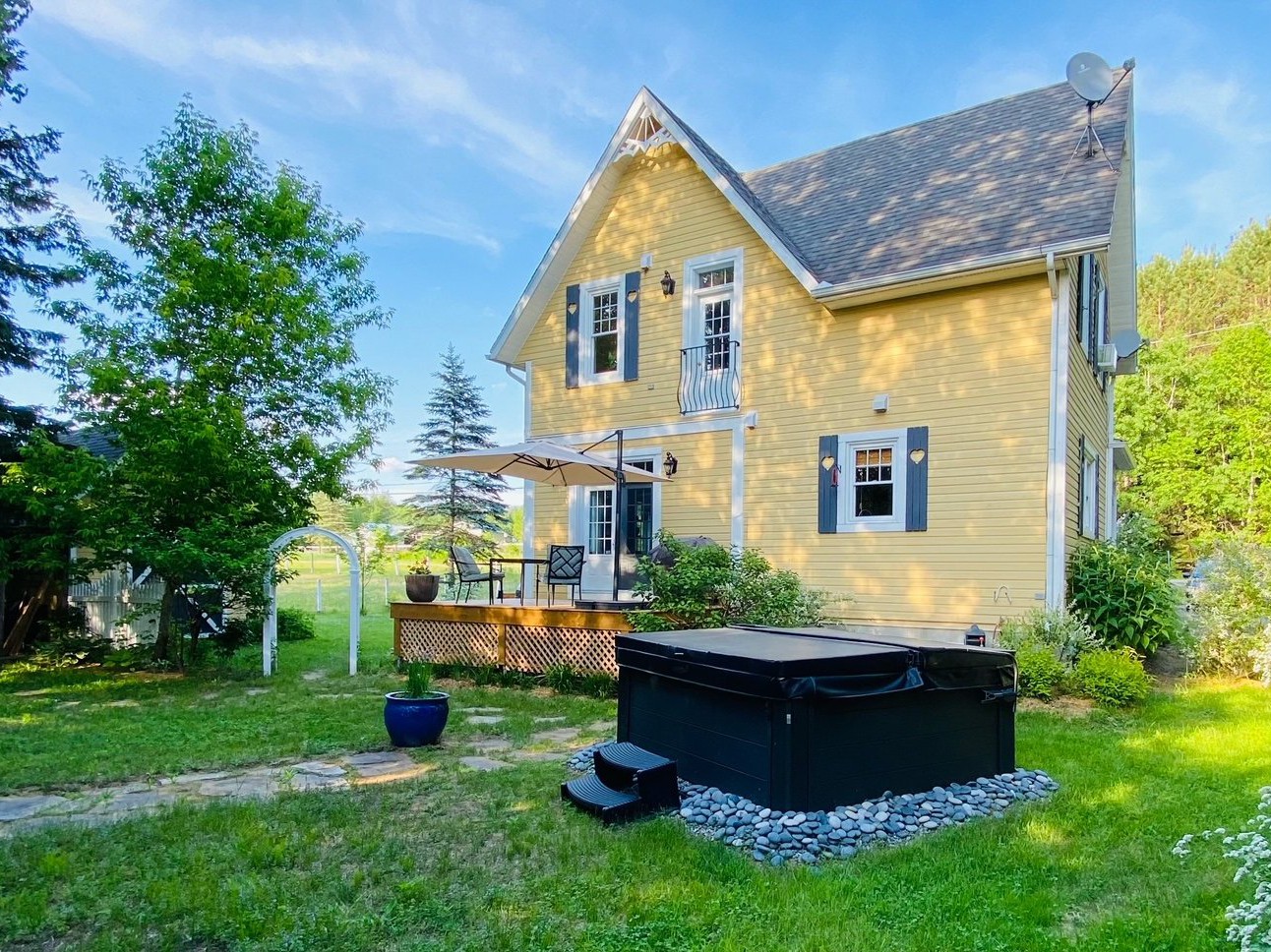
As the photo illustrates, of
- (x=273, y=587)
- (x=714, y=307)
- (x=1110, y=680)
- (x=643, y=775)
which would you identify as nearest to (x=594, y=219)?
(x=714, y=307)

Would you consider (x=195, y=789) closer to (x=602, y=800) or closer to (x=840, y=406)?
(x=602, y=800)

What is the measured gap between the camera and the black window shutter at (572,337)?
41.9 ft

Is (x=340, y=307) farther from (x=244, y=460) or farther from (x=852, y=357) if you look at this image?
(x=852, y=357)

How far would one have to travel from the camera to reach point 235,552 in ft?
31.6

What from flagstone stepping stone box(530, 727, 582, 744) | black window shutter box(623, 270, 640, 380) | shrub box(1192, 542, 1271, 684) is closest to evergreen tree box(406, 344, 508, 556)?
black window shutter box(623, 270, 640, 380)

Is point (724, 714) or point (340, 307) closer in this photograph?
point (724, 714)

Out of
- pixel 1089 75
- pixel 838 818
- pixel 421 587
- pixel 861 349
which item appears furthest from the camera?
pixel 421 587

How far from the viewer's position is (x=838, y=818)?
4.06 metres

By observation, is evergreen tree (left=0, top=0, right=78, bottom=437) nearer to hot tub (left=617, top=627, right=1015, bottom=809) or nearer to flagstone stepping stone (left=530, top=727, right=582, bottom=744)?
flagstone stepping stone (left=530, top=727, right=582, bottom=744)

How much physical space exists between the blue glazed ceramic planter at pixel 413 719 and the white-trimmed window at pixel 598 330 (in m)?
7.17

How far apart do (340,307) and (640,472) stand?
501 cm

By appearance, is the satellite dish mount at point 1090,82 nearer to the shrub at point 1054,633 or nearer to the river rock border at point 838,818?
the shrub at point 1054,633

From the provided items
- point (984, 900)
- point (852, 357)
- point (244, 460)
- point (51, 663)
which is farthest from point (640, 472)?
point (51, 663)

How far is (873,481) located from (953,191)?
13.6 feet
